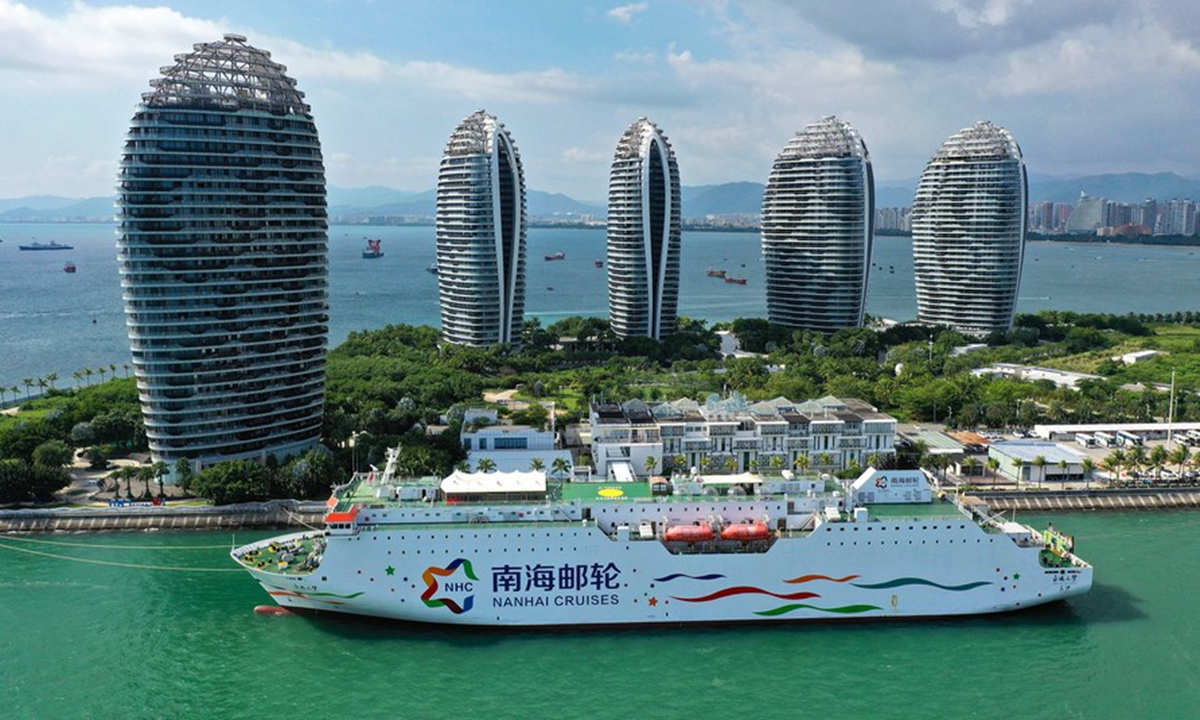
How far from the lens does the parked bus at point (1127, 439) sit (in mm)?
48531

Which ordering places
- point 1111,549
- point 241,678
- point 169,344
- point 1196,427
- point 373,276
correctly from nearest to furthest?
point 241,678, point 1111,549, point 169,344, point 1196,427, point 373,276

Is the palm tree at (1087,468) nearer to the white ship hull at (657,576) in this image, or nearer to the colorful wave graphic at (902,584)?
the white ship hull at (657,576)

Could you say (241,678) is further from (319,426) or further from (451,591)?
(319,426)

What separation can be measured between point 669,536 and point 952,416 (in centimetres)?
3268

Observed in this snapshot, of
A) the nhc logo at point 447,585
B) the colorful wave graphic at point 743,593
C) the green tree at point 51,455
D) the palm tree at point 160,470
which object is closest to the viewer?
the nhc logo at point 447,585

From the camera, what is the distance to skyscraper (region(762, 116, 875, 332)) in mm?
81250

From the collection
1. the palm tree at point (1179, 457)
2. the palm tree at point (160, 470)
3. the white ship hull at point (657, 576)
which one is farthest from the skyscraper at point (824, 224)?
the palm tree at point (160, 470)

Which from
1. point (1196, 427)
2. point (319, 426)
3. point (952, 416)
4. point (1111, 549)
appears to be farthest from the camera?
point (952, 416)

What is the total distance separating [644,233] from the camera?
78062 millimetres

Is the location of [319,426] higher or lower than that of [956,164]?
lower

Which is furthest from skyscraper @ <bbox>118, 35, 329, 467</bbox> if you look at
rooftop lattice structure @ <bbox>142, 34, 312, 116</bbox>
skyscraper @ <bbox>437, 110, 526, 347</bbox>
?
skyscraper @ <bbox>437, 110, 526, 347</bbox>

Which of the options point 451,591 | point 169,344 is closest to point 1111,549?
point 451,591

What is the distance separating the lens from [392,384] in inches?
2255

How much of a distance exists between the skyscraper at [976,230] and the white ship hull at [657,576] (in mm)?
60425
